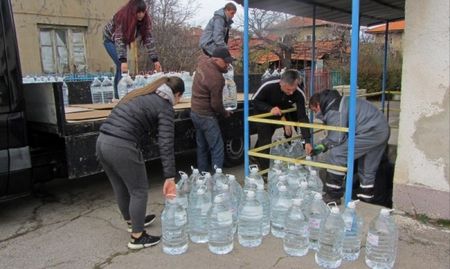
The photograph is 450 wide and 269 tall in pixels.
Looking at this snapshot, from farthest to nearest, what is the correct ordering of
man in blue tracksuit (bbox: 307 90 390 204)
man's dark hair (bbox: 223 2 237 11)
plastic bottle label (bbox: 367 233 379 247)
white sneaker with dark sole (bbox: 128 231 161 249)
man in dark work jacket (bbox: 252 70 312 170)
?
man's dark hair (bbox: 223 2 237 11), man in dark work jacket (bbox: 252 70 312 170), man in blue tracksuit (bbox: 307 90 390 204), white sneaker with dark sole (bbox: 128 231 161 249), plastic bottle label (bbox: 367 233 379 247)

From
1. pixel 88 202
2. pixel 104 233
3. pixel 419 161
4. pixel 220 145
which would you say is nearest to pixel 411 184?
pixel 419 161

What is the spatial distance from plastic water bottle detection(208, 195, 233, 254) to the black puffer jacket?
1.53ft

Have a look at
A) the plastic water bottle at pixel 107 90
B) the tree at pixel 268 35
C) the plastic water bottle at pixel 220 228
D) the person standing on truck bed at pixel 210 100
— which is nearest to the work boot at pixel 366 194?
the person standing on truck bed at pixel 210 100

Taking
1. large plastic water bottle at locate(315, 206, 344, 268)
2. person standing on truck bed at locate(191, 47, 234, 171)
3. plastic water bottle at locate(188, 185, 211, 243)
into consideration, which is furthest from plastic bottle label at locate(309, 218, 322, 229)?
person standing on truck bed at locate(191, 47, 234, 171)

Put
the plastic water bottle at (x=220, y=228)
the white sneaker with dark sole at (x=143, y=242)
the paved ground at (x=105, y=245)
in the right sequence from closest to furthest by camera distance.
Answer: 1. the paved ground at (x=105, y=245)
2. the plastic water bottle at (x=220, y=228)
3. the white sneaker with dark sole at (x=143, y=242)

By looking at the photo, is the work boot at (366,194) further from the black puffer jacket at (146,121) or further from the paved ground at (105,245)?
the black puffer jacket at (146,121)

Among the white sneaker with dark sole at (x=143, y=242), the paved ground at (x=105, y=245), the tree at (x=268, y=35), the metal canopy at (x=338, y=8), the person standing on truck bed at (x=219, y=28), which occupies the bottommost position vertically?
the paved ground at (x=105, y=245)

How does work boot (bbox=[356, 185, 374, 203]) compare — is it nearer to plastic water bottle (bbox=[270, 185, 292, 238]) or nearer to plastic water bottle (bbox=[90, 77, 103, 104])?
plastic water bottle (bbox=[270, 185, 292, 238])

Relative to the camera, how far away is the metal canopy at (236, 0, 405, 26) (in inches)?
217

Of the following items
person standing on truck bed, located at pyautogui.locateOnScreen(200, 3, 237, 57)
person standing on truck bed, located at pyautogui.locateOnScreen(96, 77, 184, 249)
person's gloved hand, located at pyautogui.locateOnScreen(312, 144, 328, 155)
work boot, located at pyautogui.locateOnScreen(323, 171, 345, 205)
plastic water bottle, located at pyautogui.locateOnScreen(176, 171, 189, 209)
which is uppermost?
person standing on truck bed, located at pyautogui.locateOnScreen(200, 3, 237, 57)

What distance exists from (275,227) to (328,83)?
16.4 m

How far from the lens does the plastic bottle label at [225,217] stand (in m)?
3.33

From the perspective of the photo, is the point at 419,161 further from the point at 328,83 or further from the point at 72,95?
the point at 328,83

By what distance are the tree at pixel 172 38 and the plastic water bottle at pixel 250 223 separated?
1644 centimetres
